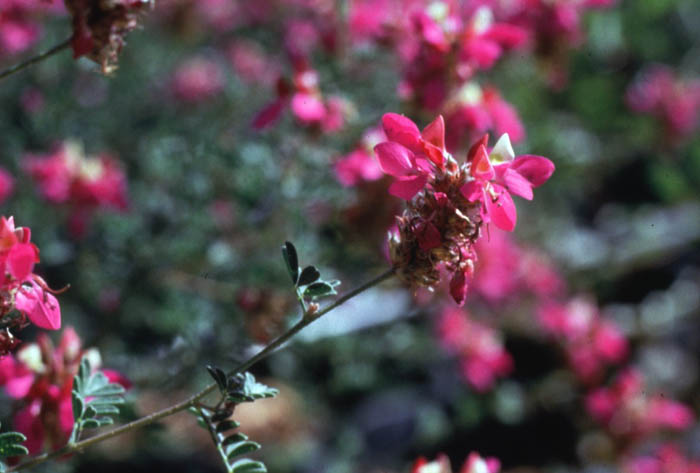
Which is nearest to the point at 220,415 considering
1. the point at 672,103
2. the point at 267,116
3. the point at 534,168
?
the point at 534,168

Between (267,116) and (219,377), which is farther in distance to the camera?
(267,116)

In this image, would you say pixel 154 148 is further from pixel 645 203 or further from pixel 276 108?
pixel 645 203

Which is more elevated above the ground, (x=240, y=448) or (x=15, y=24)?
(x=15, y=24)

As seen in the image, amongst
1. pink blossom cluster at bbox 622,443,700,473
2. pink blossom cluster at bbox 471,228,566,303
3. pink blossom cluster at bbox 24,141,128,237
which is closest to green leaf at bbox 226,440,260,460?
pink blossom cluster at bbox 24,141,128,237

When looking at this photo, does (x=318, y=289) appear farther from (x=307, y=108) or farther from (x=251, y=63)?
(x=251, y=63)

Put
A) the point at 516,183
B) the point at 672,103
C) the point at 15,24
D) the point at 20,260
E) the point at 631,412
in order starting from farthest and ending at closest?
1. the point at 672,103
2. the point at 631,412
3. the point at 15,24
4. the point at 516,183
5. the point at 20,260

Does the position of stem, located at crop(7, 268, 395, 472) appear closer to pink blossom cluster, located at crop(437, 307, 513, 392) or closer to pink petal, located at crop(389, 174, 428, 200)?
pink petal, located at crop(389, 174, 428, 200)

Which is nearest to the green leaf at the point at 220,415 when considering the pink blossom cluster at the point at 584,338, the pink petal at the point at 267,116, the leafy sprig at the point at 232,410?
the leafy sprig at the point at 232,410
